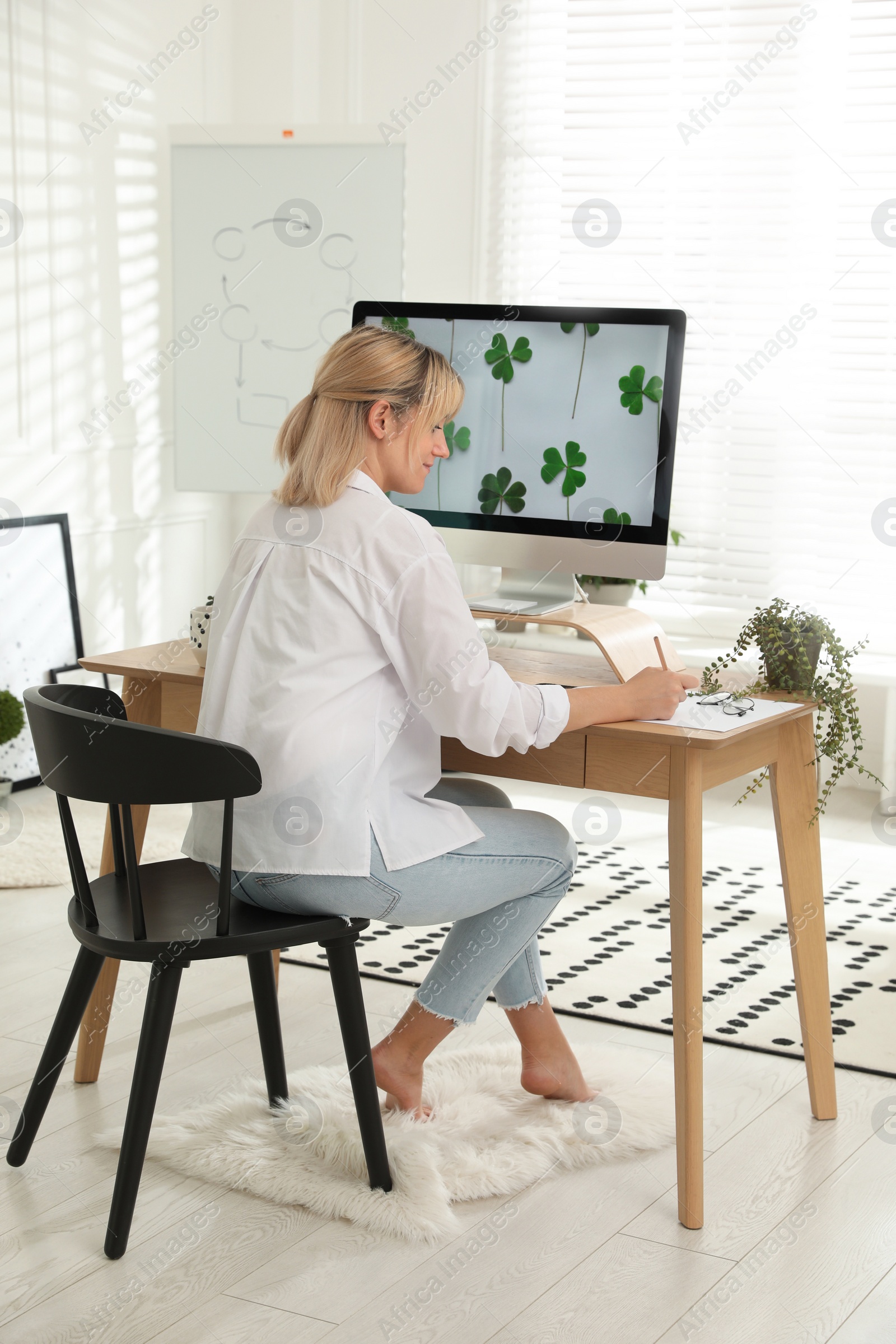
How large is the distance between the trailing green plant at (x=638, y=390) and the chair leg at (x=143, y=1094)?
3.75 feet

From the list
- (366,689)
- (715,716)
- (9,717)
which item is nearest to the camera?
(366,689)

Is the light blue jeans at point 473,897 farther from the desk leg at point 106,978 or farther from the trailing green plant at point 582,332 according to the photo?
the trailing green plant at point 582,332

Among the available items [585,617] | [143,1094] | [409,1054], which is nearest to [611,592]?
[585,617]

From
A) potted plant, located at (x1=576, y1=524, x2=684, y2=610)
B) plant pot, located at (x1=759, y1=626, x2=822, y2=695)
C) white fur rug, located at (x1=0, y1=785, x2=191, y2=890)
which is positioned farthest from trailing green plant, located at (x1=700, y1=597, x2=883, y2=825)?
potted plant, located at (x1=576, y1=524, x2=684, y2=610)

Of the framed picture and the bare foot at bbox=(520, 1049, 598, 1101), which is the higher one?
the framed picture

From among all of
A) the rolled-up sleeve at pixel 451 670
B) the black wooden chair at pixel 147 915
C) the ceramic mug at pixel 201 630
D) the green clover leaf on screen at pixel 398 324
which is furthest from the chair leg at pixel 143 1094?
the green clover leaf on screen at pixel 398 324

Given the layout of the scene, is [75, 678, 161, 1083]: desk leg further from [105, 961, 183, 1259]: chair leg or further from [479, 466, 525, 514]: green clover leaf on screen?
→ [479, 466, 525, 514]: green clover leaf on screen

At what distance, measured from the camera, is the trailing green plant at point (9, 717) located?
12.0ft

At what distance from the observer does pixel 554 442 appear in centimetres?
228

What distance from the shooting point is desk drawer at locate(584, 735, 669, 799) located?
1.87 metres

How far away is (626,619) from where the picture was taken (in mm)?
2096

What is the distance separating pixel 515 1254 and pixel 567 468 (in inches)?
48.1

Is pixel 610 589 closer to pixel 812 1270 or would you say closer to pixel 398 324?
pixel 398 324

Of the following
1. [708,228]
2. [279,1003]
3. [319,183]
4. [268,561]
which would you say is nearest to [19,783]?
[279,1003]
